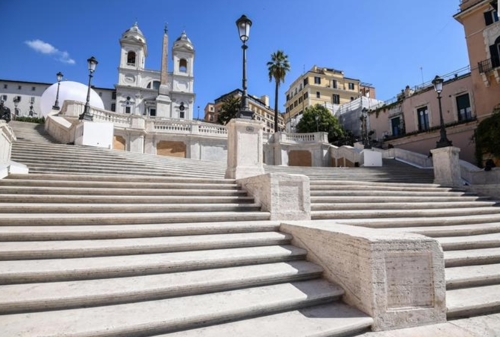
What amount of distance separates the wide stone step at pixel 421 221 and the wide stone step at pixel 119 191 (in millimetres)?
2701

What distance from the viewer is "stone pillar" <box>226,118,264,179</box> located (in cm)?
756

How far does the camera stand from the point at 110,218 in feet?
14.2

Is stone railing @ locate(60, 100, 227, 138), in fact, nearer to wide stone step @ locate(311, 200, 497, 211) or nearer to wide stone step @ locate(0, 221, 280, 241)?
wide stone step @ locate(0, 221, 280, 241)

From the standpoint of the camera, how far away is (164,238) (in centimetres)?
406

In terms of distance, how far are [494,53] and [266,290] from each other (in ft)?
94.7

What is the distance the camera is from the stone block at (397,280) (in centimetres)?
286

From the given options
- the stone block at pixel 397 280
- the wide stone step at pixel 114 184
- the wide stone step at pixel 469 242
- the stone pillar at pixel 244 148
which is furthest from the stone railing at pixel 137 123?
the stone block at pixel 397 280

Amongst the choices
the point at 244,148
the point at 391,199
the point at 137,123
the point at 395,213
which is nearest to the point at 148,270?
the point at 244,148

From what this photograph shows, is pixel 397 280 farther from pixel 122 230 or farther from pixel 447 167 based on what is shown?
pixel 447 167

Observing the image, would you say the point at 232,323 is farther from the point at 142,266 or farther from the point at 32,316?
the point at 32,316

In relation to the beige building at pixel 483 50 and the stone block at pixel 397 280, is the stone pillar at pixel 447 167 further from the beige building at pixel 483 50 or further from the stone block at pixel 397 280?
the beige building at pixel 483 50

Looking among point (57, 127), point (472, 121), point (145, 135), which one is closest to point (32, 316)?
point (57, 127)

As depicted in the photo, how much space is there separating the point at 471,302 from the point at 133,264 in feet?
13.8

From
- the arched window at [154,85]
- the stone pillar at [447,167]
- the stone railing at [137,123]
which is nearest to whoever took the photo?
the stone pillar at [447,167]
